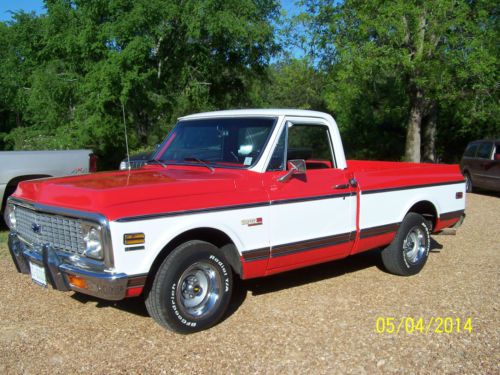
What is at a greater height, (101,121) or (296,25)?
(296,25)

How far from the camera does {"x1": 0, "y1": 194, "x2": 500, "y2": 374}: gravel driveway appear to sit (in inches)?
163

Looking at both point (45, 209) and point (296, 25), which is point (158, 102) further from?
point (45, 209)

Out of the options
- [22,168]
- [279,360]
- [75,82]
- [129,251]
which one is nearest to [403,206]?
[279,360]

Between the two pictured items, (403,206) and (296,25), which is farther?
(296,25)

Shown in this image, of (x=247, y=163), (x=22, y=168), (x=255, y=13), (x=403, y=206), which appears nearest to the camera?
(x=247, y=163)

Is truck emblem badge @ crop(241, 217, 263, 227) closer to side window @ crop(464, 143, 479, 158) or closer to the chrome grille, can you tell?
the chrome grille

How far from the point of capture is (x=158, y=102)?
18.2m

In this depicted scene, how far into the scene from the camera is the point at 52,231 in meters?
4.51

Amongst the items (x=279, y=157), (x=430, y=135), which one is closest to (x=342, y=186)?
(x=279, y=157)

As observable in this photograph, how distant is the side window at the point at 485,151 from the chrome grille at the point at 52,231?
43.9ft

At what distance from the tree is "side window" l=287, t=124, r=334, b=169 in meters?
10.3

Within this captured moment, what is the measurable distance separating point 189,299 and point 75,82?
49.0 feet

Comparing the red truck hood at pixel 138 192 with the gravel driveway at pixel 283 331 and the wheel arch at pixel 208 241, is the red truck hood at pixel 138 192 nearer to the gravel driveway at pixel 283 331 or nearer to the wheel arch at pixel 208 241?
the wheel arch at pixel 208 241
